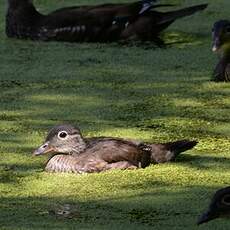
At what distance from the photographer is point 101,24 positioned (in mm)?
9898

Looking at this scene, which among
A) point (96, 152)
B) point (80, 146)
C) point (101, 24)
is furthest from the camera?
point (101, 24)

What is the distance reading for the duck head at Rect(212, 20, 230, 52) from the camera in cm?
885

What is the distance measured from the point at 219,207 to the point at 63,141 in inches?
65.0

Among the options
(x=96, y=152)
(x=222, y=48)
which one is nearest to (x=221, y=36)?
(x=222, y=48)

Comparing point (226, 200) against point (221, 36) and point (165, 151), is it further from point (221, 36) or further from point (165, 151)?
point (221, 36)

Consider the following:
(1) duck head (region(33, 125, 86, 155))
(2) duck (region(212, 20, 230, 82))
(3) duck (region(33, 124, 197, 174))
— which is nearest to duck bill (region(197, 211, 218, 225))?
(3) duck (region(33, 124, 197, 174))

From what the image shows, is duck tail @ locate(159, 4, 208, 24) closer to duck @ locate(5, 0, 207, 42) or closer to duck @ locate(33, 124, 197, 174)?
duck @ locate(5, 0, 207, 42)

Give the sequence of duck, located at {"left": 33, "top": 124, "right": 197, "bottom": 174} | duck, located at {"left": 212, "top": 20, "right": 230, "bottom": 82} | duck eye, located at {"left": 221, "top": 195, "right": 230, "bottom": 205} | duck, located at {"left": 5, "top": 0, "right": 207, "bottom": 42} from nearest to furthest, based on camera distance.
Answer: duck eye, located at {"left": 221, "top": 195, "right": 230, "bottom": 205}, duck, located at {"left": 33, "top": 124, "right": 197, "bottom": 174}, duck, located at {"left": 212, "top": 20, "right": 230, "bottom": 82}, duck, located at {"left": 5, "top": 0, "right": 207, "bottom": 42}

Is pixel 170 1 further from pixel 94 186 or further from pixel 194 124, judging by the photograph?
pixel 94 186

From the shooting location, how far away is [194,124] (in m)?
7.32

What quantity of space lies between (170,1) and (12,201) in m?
5.81

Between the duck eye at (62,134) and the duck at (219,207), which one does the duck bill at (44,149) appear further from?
the duck at (219,207)

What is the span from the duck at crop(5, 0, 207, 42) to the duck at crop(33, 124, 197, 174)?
10.9 feet

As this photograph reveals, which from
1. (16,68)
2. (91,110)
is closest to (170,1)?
(16,68)
